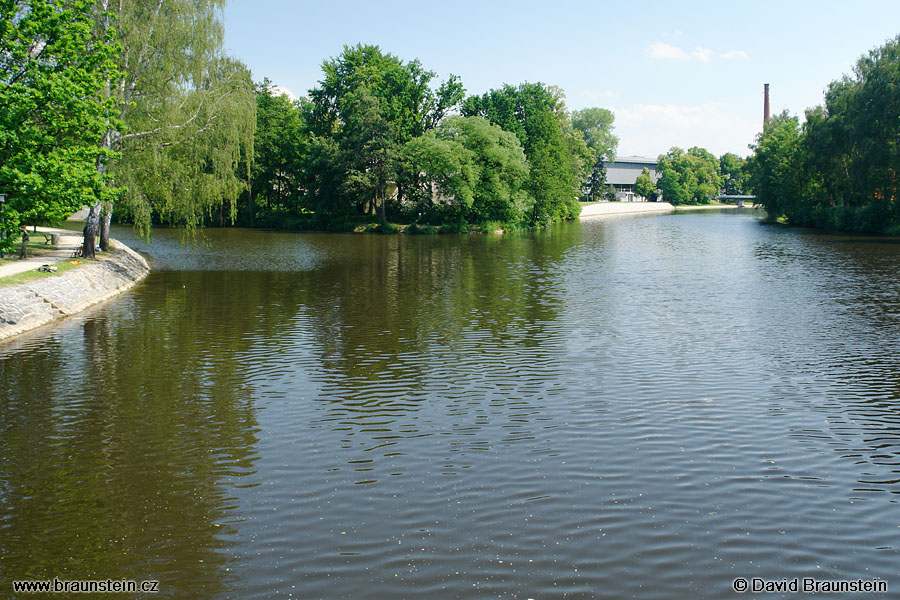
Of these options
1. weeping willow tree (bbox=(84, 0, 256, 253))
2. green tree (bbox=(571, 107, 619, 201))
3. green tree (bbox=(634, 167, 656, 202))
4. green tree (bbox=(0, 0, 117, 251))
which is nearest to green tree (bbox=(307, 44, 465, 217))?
weeping willow tree (bbox=(84, 0, 256, 253))

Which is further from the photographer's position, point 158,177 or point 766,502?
point 158,177

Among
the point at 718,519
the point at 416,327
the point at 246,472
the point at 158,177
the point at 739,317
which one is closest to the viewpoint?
the point at 718,519

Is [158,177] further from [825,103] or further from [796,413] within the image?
[825,103]

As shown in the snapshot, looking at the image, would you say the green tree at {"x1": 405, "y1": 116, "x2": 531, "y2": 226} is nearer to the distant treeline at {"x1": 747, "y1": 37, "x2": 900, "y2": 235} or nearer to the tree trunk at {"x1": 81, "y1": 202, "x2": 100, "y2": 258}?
the distant treeline at {"x1": 747, "y1": 37, "x2": 900, "y2": 235}

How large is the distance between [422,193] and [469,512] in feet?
236

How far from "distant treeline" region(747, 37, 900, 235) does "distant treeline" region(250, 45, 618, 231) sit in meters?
30.6

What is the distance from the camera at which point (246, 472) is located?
1068 cm

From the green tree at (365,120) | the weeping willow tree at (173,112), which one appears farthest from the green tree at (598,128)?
the weeping willow tree at (173,112)

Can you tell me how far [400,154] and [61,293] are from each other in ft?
182

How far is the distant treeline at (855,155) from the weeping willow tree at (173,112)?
60.4 metres

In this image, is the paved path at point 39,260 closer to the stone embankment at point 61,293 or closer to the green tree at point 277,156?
the stone embankment at point 61,293

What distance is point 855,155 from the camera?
235ft

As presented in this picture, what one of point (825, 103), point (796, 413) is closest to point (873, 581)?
point (796, 413)

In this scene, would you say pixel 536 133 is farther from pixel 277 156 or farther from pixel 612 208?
pixel 612 208
